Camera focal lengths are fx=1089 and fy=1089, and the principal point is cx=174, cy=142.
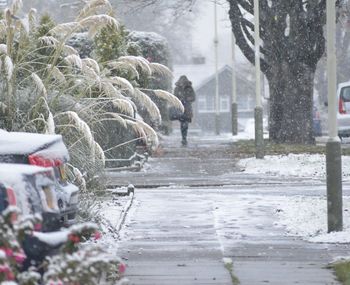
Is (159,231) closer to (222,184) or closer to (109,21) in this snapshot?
(109,21)

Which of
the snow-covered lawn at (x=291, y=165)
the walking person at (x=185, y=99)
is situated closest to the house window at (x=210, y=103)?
the walking person at (x=185, y=99)

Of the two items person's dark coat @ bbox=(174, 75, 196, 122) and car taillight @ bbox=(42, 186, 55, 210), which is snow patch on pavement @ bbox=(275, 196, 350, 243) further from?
person's dark coat @ bbox=(174, 75, 196, 122)

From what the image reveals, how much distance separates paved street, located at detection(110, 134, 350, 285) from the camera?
970 centimetres

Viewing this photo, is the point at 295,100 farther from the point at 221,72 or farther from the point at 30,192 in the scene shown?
the point at 221,72

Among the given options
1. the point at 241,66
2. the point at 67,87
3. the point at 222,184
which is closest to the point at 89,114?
the point at 67,87

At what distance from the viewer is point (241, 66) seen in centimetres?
8394

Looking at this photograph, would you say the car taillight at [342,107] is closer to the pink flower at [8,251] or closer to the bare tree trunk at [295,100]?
the bare tree trunk at [295,100]

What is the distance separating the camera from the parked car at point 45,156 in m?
9.00

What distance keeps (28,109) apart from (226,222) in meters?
2.75

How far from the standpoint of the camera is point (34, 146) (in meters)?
9.11

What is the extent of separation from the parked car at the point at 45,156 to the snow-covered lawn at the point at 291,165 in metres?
9.85

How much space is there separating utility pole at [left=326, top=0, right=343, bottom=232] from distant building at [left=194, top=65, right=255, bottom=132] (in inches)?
2543

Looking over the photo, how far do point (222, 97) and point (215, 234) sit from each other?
6864cm

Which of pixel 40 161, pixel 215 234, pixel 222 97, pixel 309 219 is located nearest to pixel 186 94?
pixel 309 219
